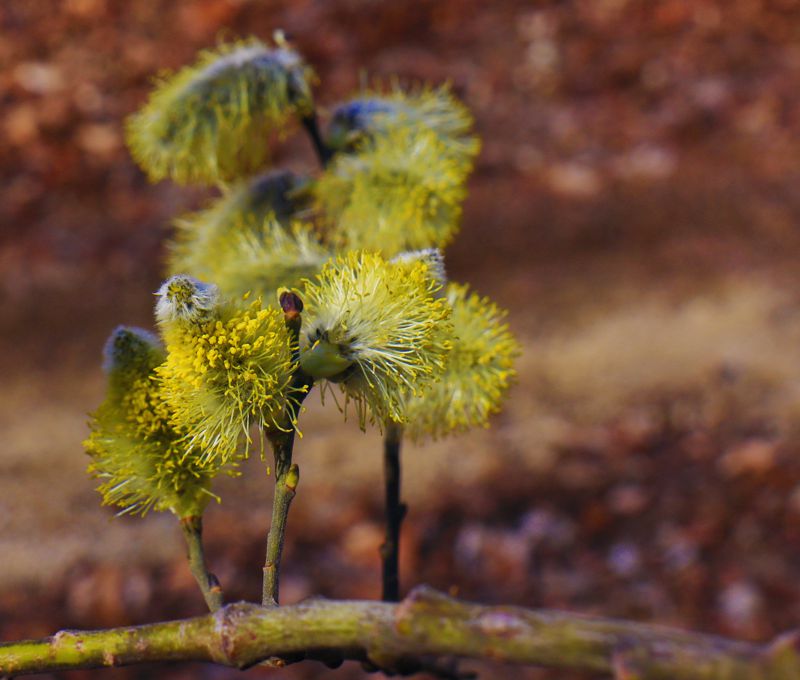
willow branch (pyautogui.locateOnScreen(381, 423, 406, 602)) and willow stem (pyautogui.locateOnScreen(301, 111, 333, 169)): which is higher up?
willow stem (pyautogui.locateOnScreen(301, 111, 333, 169))

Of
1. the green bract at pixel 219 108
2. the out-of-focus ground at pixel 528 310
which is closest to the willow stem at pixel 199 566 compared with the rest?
the green bract at pixel 219 108

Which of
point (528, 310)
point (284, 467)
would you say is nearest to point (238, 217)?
point (284, 467)

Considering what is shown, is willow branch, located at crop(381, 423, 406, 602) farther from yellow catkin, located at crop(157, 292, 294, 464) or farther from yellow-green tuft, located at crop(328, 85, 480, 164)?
yellow-green tuft, located at crop(328, 85, 480, 164)

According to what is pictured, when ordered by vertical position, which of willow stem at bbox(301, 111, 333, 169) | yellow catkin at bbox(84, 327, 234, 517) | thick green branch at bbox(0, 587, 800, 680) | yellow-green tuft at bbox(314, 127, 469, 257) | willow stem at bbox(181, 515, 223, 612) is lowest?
thick green branch at bbox(0, 587, 800, 680)

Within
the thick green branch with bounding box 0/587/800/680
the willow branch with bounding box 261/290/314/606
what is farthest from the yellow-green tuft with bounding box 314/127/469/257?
the thick green branch with bounding box 0/587/800/680

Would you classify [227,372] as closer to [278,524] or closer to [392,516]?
[278,524]
